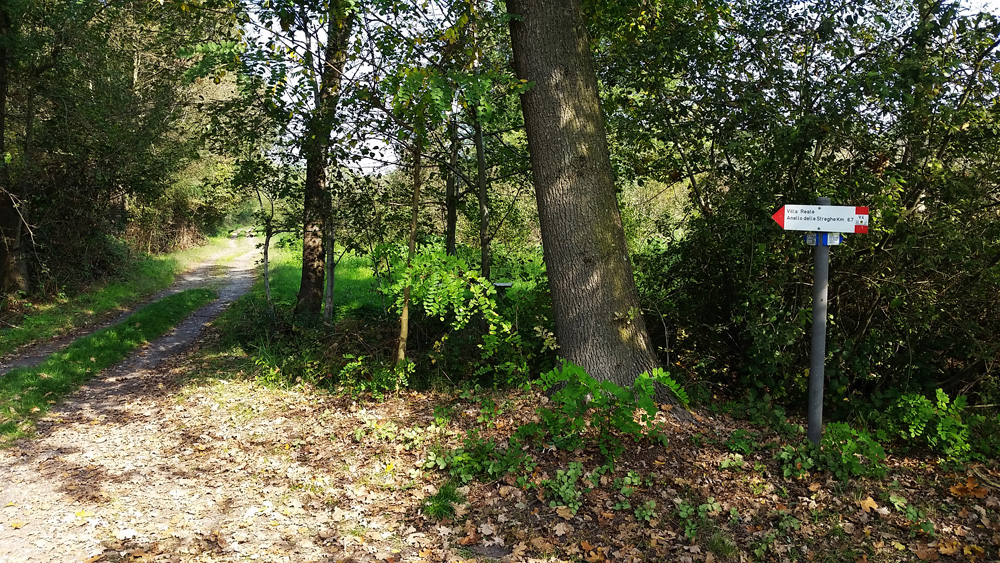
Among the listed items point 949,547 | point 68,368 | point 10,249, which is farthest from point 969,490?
point 10,249

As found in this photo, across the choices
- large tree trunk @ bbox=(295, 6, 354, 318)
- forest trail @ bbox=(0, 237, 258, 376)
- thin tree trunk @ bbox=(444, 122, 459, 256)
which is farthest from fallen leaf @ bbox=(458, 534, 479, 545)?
forest trail @ bbox=(0, 237, 258, 376)

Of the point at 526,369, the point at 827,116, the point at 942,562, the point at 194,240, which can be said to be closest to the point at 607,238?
the point at 526,369

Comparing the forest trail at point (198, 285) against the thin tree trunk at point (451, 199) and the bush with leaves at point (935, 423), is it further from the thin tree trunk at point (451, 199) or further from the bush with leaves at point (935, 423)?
the bush with leaves at point (935, 423)

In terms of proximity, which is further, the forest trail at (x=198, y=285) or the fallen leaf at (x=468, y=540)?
the forest trail at (x=198, y=285)

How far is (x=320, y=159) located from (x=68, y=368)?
15.6ft

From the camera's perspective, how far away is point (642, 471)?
4523 mm

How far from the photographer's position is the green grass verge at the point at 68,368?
6758 mm

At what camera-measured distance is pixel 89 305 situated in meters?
13.4

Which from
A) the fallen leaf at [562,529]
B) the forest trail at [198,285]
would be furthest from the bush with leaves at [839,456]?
the forest trail at [198,285]

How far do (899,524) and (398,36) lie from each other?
6.49m

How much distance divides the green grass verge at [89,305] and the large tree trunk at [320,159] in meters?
5.02

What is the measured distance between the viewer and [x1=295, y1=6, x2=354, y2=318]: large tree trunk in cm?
711

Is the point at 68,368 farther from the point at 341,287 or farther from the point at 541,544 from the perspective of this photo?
the point at 541,544

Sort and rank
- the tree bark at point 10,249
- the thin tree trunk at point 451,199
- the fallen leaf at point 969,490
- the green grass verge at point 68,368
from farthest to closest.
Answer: the tree bark at point 10,249, the thin tree trunk at point 451,199, the green grass verge at point 68,368, the fallen leaf at point 969,490
